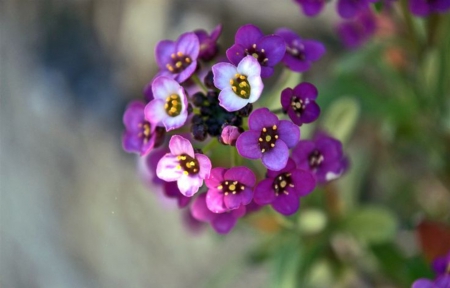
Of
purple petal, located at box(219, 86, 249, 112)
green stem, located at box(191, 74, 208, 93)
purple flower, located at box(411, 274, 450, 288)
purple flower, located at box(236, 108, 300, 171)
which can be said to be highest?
green stem, located at box(191, 74, 208, 93)

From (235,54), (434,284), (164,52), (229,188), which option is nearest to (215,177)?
(229,188)

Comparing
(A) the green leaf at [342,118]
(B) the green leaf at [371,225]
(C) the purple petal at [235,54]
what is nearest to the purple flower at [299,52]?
(C) the purple petal at [235,54]

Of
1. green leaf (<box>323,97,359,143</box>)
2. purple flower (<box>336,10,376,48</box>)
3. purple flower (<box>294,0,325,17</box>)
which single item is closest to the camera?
purple flower (<box>294,0,325,17</box>)

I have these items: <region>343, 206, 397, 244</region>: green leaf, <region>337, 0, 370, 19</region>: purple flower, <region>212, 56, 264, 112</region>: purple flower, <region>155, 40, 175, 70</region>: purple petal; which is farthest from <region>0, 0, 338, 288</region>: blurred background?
<region>212, 56, 264, 112</region>: purple flower

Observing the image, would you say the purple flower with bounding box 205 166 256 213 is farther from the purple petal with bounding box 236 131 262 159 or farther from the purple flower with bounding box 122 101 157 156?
the purple flower with bounding box 122 101 157 156

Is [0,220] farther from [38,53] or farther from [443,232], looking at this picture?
[443,232]

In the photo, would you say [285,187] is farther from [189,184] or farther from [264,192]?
[189,184]
